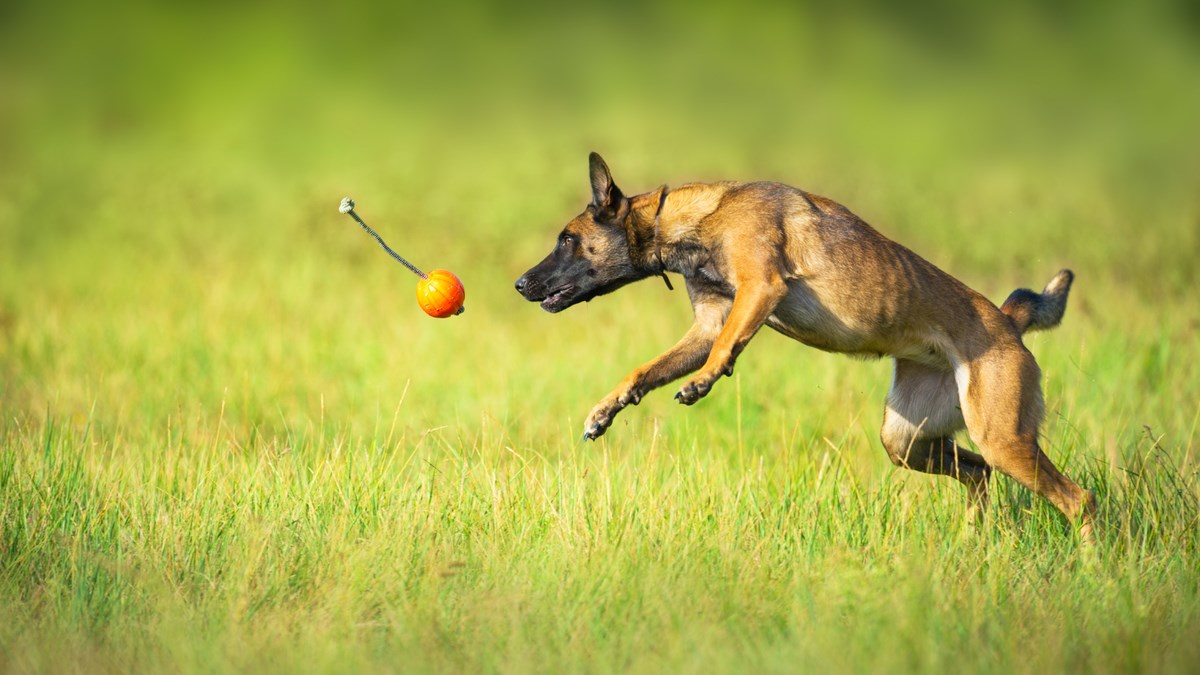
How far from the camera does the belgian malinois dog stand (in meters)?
6.01

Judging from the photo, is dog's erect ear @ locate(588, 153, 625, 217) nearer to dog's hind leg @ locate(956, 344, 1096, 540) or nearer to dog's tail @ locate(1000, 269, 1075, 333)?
dog's hind leg @ locate(956, 344, 1096, 540)

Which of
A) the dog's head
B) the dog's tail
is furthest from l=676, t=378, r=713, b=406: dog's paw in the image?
the dog's tail

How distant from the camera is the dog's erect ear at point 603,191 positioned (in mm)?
6379

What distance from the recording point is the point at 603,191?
6.43 m

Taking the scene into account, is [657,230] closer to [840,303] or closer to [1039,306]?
[840,303]

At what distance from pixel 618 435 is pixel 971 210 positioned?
9.05 m

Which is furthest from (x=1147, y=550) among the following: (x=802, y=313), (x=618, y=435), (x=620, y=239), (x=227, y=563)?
(x=227, y=563)

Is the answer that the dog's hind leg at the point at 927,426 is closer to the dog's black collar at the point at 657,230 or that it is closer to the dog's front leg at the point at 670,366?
the dog's front leg at the point at 670,366

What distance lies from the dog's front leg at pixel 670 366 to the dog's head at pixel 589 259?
0.40 metres

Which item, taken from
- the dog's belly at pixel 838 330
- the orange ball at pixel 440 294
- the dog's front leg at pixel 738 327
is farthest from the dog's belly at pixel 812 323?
the orange ball at pixel 440 294

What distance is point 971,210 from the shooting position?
15727 millimetres

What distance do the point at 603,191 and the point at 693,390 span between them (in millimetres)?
1369

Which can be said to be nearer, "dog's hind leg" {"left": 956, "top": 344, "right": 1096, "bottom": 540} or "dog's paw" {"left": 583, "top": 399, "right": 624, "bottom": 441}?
"dog's paw" {"left": 583, "top": 399, "right": 624, "bottom": 441}

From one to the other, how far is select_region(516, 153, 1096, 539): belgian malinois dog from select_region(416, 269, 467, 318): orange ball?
42 cm
